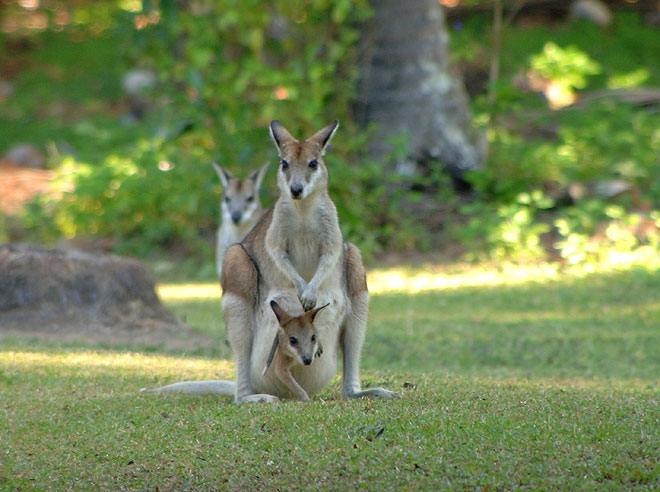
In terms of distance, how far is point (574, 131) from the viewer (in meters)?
11.7

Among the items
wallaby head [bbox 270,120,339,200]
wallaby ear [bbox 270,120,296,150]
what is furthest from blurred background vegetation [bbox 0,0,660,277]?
wallaby head [bbox 270,120,339,200]

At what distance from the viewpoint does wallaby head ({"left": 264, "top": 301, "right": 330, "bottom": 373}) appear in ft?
13.9

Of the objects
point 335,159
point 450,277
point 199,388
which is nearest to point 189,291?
point 335,159

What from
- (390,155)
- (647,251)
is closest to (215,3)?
(390,155)

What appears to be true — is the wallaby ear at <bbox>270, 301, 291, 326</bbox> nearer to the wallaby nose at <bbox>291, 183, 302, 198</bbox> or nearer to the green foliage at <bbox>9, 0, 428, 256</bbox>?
the wallaby nose at <bbox>291, 183, 302, 198</bbox>

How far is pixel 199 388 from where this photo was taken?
15.9ft

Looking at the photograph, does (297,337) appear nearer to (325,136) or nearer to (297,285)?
(297,285)

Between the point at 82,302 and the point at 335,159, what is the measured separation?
13.1 ft

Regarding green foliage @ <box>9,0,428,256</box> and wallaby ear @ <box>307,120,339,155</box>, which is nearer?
wallaby ear @ <box>307,120,339,155</box>

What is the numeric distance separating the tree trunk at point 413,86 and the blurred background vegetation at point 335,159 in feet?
0.68

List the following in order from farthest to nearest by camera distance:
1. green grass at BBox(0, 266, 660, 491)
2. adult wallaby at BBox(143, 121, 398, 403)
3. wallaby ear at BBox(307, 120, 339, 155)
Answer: wallaby ear at BBox(307, 120, 339, 155) → adult wallaby at BBox(143, 121, 398, 403) → green grass at BBox(0, 266, 660, 491)

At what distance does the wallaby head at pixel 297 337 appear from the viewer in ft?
13.9

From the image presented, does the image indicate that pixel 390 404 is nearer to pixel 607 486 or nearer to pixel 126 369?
pixel 607 486

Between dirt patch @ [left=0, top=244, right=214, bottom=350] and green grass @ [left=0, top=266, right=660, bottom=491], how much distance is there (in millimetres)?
600
